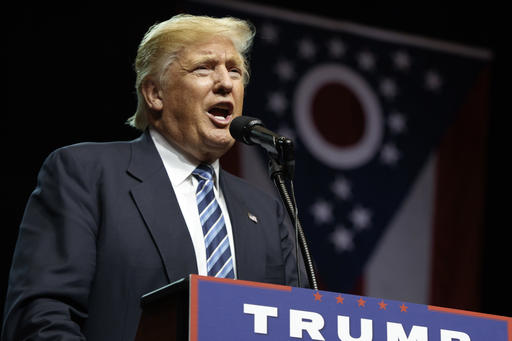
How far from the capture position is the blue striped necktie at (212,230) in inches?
80.9

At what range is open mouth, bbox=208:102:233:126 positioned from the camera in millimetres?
2295

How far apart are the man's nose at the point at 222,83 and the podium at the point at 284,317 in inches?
32.7

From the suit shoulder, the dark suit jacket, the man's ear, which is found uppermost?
the man's ear

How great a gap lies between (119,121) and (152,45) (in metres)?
1.66

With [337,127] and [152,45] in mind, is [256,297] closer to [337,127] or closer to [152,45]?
[152,45]

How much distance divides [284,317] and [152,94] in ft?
3.38

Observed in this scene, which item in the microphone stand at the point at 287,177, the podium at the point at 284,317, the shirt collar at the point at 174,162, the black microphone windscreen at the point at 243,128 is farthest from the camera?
the shirt collar at the point at 174,162

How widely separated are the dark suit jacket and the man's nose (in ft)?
Result: 0.84

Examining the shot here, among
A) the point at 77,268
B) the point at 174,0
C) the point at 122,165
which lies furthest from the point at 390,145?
the point at 77,268

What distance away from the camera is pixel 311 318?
1.56 m

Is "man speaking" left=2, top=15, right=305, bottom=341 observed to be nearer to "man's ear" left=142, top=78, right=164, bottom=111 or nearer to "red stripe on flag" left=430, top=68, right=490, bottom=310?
"man's ear" left=142, top=78, right=164, bottom=111

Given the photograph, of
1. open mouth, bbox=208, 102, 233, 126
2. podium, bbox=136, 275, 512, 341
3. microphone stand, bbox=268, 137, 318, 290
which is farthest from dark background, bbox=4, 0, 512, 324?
podium, bbox=136, 275, 512, 341

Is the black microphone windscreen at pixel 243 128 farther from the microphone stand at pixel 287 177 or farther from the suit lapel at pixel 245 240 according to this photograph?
the suit lapel at pixel 245 240

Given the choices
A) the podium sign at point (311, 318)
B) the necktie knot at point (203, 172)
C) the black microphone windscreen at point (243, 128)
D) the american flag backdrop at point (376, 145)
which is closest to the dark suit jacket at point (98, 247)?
the necktie knot at point (203, 172)
